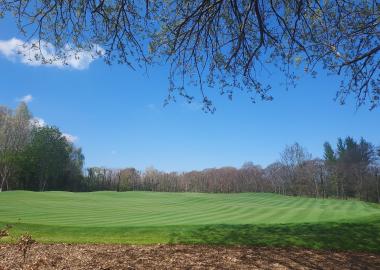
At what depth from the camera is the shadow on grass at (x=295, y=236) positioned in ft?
40.1

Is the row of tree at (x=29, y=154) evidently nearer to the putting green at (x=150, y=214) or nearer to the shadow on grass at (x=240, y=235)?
the putting green at (x=150, y=214)

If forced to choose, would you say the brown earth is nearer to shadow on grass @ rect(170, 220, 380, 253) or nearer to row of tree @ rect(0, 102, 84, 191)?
shadow on grass @ rect(170, 220, 380, 253)

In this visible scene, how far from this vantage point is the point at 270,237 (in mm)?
13062

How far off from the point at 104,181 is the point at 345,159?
5097cm

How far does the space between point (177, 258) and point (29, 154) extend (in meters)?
60.4

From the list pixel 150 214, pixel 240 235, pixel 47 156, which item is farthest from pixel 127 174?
pixel 240 235

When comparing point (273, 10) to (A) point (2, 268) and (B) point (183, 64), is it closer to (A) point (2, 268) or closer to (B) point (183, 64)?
(B) point (183, 64)

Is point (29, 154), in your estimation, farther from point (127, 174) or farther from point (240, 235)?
point (240, 235)

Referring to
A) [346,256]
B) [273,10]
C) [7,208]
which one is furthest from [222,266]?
[7,208]

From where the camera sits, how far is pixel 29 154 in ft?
210

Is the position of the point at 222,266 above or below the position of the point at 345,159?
below

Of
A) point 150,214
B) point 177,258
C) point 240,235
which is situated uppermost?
point 150,214

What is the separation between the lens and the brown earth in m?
8.72

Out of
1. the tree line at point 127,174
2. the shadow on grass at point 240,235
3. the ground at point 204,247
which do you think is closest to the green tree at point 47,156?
the tree line at point 127,174
